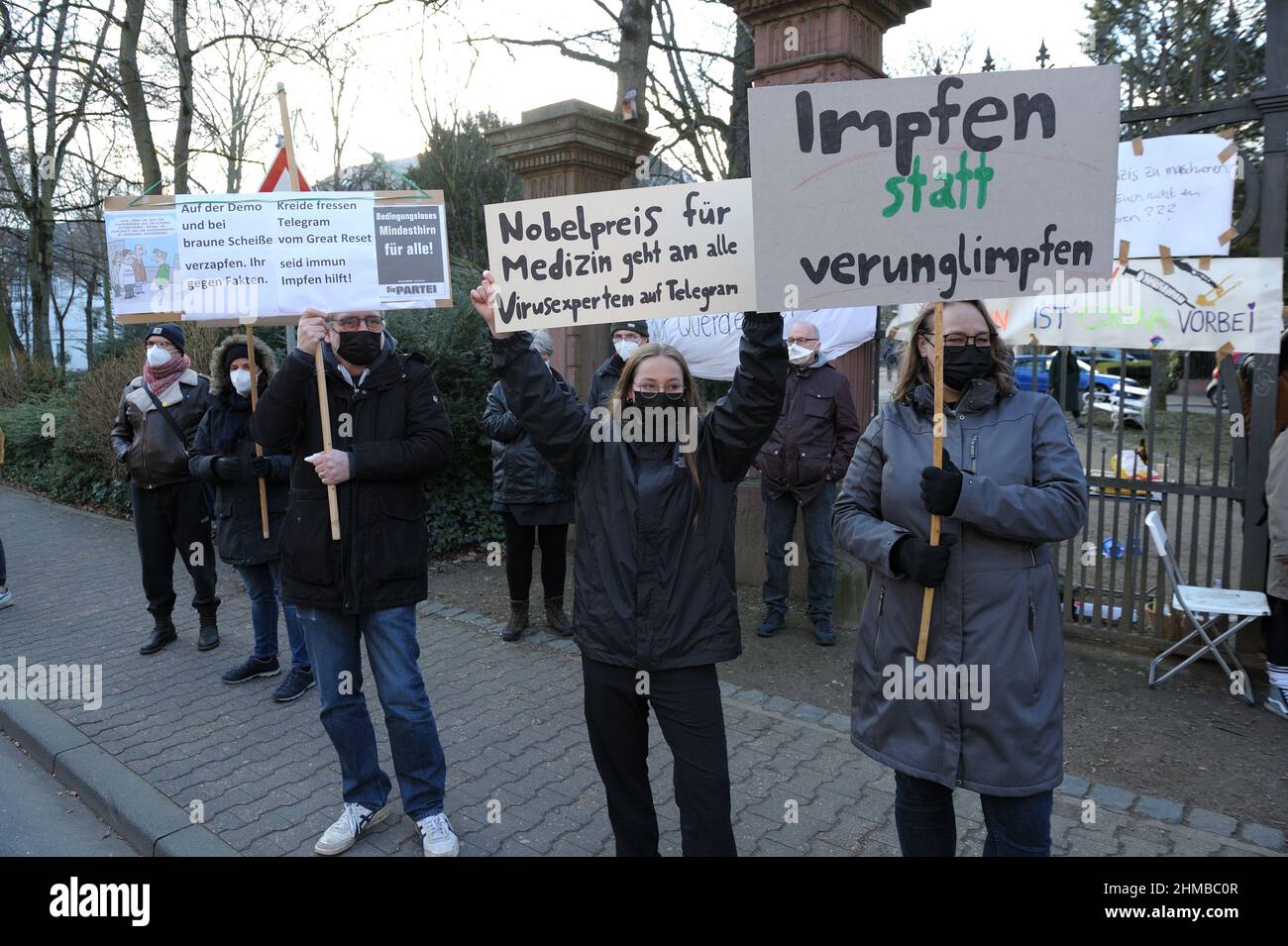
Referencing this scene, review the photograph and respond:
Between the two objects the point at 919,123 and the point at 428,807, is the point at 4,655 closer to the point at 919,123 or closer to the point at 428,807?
the point at 428,807

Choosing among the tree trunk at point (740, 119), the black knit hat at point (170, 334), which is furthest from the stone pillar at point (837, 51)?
the black knit hat at point (170, 334)

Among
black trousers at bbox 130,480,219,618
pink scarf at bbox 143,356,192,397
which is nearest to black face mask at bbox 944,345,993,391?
black trousers at bbox 130,480,219,618

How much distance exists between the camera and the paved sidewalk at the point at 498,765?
3.67 m

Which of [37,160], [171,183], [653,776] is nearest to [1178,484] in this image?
[653,776]

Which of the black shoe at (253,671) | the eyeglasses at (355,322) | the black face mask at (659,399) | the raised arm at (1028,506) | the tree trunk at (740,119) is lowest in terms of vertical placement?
the black shoe at (253,671)

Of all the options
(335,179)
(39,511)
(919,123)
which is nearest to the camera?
(919,123)

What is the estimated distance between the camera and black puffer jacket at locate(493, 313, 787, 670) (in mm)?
2887

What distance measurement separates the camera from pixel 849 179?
115 inches

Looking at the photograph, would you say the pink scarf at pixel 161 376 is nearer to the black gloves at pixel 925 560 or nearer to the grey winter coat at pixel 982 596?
the grey winter coat at pixel 982 596

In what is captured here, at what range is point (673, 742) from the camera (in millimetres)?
2957

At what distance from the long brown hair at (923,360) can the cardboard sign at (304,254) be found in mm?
1847

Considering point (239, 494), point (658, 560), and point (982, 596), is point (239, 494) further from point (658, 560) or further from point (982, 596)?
point (982, 596)

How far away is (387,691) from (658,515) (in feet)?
4.54
